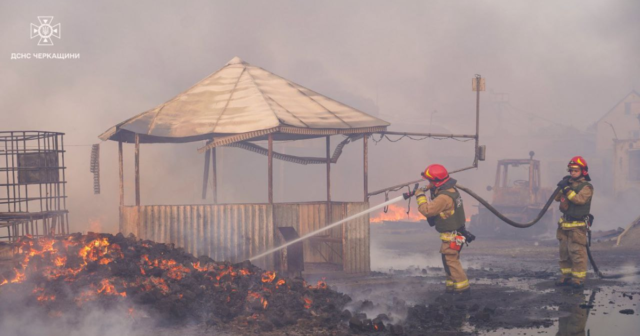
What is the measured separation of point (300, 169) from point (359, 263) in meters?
29.3

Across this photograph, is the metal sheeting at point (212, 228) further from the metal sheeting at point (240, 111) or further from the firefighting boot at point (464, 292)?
the firefighting boot at point (464, 292)

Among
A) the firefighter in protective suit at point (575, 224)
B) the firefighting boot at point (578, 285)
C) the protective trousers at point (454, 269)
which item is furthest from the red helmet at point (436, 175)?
the firefighting boot at point (578, 285)

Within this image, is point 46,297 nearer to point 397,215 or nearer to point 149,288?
point 149,288

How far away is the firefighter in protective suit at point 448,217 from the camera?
10578mm

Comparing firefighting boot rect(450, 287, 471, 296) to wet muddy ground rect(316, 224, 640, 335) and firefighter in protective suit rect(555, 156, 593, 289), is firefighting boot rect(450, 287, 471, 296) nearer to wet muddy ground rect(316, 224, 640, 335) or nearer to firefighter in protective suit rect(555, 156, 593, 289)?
wet muddy ground rect(316, 224, 640, 335)

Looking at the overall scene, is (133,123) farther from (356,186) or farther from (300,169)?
(356,186)

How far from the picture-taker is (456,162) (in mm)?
58094

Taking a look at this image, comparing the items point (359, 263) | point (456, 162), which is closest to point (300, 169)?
point (456, 162)

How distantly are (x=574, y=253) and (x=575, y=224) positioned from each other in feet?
1.73

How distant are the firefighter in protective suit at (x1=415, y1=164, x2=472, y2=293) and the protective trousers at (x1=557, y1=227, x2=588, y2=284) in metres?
2.19

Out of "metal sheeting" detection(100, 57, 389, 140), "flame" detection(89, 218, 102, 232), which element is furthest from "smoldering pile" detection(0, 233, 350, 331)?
"flame" detection(89, 218, 102, 232)

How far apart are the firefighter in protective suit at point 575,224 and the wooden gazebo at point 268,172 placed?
4574 mm

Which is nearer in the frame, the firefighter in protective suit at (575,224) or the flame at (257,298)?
the flame at (257,298)

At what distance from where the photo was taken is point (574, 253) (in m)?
11.3
